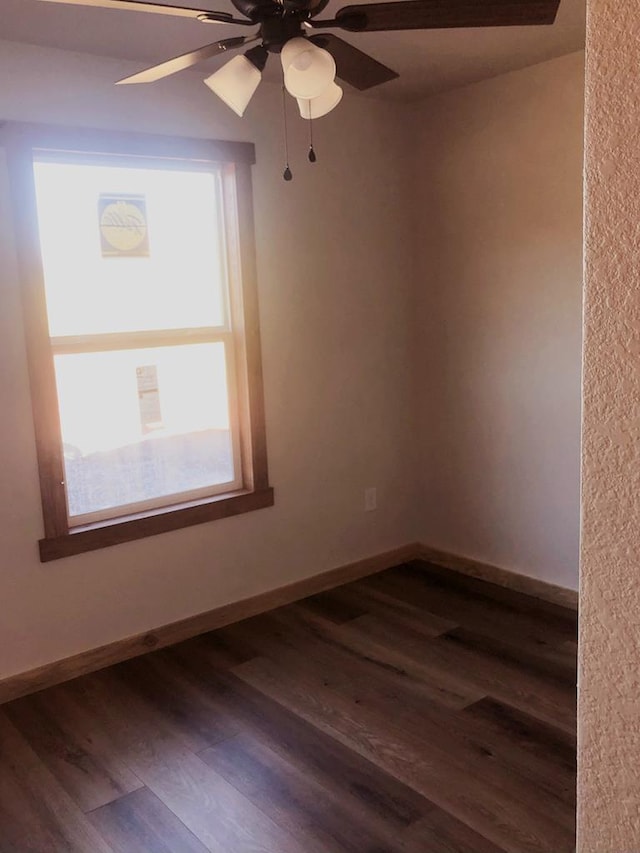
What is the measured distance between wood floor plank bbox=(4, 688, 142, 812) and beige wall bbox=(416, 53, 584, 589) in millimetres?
2203

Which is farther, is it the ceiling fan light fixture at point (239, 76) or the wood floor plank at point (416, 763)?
the wood floor plank at point (416, 763)

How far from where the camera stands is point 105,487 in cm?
324

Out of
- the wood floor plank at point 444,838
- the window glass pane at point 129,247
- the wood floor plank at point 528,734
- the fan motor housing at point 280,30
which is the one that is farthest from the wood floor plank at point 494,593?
the fan motor housing at point 280,30

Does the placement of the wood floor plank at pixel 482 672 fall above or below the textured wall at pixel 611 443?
below

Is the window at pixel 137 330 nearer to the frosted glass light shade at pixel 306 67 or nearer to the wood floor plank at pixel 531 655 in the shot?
the wood floor plank at pixel 531 655

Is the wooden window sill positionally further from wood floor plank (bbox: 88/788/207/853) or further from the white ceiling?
the white ceiling

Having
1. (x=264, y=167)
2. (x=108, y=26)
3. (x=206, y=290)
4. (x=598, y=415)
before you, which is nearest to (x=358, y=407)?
(x=206, y=290)

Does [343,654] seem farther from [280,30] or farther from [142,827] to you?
[280,30]

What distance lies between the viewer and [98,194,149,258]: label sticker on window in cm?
312

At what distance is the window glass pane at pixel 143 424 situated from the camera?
10.3 feet

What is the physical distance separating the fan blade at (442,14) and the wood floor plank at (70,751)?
2339 millimetres

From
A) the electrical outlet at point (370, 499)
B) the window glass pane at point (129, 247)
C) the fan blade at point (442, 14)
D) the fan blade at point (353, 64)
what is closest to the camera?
the fan blade at point (442, 14)

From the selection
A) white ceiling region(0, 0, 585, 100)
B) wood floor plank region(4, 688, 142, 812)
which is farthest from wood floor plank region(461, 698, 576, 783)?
white ceiling region(0, 0, 585, 100)

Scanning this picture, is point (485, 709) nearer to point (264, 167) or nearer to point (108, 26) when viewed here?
point (264, 167)
